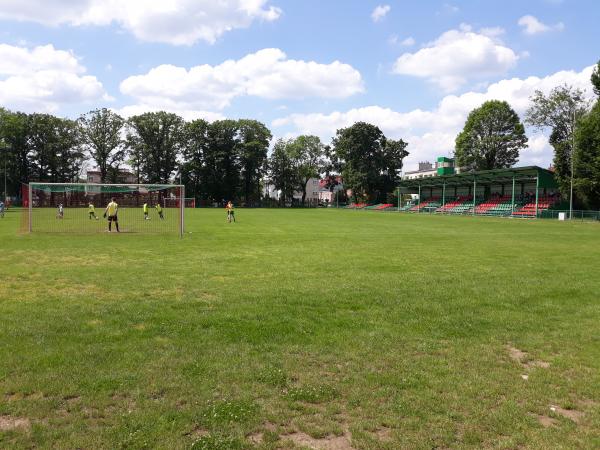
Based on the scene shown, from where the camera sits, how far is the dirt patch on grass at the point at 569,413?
4.22 m

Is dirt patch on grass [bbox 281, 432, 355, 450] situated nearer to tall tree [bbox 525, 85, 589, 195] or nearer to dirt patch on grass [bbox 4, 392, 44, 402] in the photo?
dirt patch on grass [bbox 4, 392, 44, 402]

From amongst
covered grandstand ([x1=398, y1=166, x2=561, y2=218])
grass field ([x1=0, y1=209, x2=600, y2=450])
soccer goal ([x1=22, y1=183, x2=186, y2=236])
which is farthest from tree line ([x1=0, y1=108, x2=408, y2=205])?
grass field ([x1=0, y1=209, x2=600, y2=450])

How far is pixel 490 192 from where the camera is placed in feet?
232

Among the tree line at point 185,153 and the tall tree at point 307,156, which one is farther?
the tall tree at point 307,156

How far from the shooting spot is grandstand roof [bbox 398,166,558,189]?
56.1 m

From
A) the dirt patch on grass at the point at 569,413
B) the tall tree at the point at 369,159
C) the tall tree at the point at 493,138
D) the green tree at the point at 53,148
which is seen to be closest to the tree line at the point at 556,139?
the tall tree at the point at 493,138

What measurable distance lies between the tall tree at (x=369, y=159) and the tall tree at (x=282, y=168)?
50.7ft

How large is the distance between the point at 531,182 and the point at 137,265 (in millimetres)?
63282

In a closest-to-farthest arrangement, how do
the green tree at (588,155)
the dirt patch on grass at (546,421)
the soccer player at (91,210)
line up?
the dirt patch on grass at (546,421) < the soccer player at (91,210) < the green tree at (588,155)

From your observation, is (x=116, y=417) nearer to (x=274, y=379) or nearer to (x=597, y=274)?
(x=274, y=379)

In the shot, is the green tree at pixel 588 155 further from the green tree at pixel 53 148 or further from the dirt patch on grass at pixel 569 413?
the green tree at pixel 53 148

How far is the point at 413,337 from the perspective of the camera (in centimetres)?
652

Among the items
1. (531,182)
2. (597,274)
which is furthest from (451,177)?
(597,274)

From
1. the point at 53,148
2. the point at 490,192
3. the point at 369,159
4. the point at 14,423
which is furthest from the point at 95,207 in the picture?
the point at 369,159
